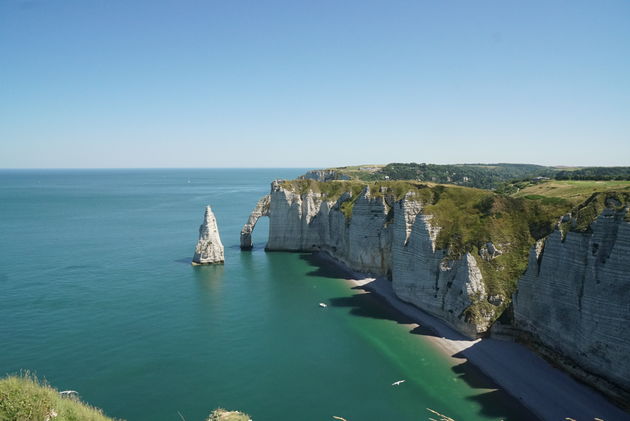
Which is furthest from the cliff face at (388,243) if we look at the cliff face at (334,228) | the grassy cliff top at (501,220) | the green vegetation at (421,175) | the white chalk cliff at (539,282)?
the green vegetation at (421,175)

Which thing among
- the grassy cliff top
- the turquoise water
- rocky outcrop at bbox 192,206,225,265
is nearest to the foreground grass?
the turquoise water

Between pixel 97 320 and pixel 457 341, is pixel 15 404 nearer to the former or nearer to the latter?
pixel 97 320

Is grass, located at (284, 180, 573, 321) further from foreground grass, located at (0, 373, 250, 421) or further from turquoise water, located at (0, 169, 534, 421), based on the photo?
foreground grass, located at (0, 373, 250, 421)

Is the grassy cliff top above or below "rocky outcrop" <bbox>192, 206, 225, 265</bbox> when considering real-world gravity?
above

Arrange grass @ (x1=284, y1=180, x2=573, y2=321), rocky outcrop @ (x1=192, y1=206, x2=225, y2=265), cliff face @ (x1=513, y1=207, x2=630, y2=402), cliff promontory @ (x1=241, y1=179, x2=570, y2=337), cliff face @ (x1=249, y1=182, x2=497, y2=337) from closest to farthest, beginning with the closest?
cliff face @ (x1=513, y1=207, x2=630, y2=402) < cliff promontory @ (x1=241, y1=179, x2=570, y2=337) < grass @ (x1=284, y1=180, x2=573, y2=321) < cliff face @ (x1=249, y1=182, x2=497, y2=337) < rocky outcrop @ (x1=192, y1=206, x2=225, y2=265)

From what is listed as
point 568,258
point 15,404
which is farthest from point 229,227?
point 15,404

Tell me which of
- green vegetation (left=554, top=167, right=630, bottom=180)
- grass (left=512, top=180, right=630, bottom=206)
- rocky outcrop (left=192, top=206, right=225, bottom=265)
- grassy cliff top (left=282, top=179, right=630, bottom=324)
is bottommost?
rocky outcrop (left=192, top=206, right=225, bottom=265)

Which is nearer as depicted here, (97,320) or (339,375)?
(339,375)

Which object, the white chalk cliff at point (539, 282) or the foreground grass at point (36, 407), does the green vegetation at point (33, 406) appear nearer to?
the foreground grass at point (36, 407)
